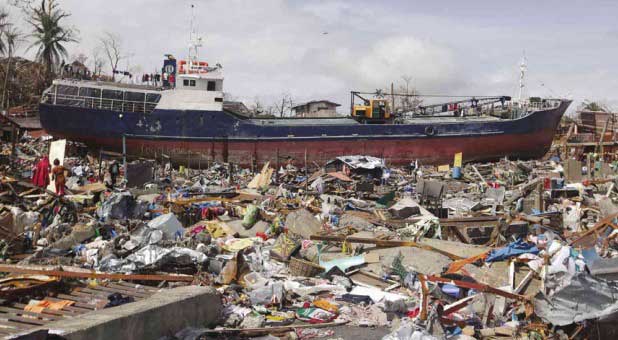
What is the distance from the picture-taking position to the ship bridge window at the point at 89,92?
2327 centimetres

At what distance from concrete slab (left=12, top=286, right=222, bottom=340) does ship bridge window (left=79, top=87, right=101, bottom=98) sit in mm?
19597

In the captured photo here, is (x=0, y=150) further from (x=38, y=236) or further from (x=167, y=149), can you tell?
(x=38, y=236)

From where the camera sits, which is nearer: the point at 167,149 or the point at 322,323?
the point at 322,323

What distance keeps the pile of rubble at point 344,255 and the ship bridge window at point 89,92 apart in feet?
32.7

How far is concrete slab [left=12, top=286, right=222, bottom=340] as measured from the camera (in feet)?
14.1

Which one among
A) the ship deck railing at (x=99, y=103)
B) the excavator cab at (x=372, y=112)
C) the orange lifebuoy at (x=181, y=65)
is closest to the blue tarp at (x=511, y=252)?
the excavator cab at (x=372, y=112)

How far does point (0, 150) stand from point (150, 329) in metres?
20.7

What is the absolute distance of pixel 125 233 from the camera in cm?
927

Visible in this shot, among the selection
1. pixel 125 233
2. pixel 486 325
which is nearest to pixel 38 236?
pixel 125 233

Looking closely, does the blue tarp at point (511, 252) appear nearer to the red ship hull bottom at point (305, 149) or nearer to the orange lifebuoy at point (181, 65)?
the red ship hull bottom at point (305, 149)

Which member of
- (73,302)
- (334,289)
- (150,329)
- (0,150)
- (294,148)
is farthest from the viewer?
(294,148)

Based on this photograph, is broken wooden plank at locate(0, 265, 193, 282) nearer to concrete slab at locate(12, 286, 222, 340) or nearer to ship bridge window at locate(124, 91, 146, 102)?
concrete slab at locate(12, 286, 222, 340)

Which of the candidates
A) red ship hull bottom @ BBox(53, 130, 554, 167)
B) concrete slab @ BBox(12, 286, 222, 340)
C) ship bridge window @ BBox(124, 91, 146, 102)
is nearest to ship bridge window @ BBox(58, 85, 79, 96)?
red ship hull bottom @ BBox(53, 130, 554, 167)

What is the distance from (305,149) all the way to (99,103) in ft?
29.8
